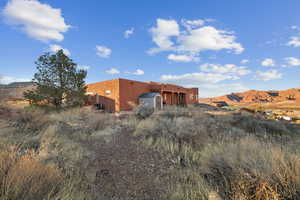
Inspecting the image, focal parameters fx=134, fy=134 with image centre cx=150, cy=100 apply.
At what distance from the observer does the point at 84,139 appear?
4.86 meters

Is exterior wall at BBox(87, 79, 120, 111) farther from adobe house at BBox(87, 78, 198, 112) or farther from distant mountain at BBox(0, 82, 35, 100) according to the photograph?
distant mountain at BBox(0, 82, 35, 100)

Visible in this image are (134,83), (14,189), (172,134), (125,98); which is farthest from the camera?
(134,83)

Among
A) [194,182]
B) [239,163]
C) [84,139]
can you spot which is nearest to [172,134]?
[194,182]

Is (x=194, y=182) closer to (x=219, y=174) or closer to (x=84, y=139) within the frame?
(x=219, y=174)

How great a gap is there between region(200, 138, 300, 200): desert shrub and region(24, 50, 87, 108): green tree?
1161 cm

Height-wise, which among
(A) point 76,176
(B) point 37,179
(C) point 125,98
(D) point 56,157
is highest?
(C) point 125,98

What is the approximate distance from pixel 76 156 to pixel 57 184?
143 centimetres

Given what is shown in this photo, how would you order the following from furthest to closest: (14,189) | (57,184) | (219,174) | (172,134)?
(172,134) → (219,174) → (57,184) → (14,189)

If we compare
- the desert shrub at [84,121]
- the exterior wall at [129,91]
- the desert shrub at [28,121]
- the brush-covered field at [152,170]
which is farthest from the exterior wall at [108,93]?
the brush-covered field at [152,170]

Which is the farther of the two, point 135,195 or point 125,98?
point 125,98

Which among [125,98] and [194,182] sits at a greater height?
[125,98]

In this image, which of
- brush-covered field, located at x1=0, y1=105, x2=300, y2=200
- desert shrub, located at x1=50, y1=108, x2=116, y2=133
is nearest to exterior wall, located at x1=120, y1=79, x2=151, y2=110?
desert shrub, located at x1=50, y1=108, x2=116, y2=133

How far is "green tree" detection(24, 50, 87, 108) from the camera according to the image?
10.4 metres

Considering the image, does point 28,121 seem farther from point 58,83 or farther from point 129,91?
point 129,91
